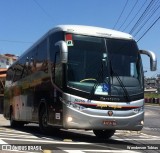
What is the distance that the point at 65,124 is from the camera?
1326 cm

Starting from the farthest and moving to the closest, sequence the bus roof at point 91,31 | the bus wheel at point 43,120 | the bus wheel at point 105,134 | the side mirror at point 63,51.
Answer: the bus wheel at point 105,134
the bus wheel at point 43,120
the bus roof at point 91,31
the side mirror at point 63,51

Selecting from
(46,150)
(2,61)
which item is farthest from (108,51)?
(2,61)

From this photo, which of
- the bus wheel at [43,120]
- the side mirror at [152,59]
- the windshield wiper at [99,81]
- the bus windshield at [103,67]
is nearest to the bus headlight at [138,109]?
the bus windshield at [103,67]

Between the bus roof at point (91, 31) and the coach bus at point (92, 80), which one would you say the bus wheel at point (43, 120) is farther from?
the bus roof at point (91, 31)

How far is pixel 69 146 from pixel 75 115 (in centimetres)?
133

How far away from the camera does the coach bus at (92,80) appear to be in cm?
1321

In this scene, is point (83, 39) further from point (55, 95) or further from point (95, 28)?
point (55, 95)

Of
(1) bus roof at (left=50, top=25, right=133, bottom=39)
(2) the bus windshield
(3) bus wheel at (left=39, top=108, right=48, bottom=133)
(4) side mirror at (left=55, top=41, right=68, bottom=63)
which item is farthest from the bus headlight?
(3) bus wheel at (left=39, top=108, right=48, bottom=133)

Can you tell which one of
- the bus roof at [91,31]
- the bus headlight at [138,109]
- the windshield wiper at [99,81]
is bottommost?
the bus headlight at [138,109]

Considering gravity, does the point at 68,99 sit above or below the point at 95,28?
below

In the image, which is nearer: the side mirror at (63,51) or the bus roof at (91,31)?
the side mirror at (63,51)

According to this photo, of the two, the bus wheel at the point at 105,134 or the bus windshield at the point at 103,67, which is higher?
the bus windshield at the point at 103,67

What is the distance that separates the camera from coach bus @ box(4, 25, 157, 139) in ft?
43.3

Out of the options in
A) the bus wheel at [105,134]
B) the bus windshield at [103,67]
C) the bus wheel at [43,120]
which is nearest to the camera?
the bus windshield at [103,67]
